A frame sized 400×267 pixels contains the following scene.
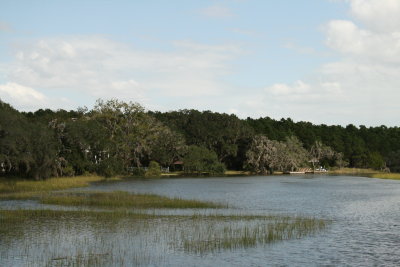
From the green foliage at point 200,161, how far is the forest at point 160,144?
225 mm

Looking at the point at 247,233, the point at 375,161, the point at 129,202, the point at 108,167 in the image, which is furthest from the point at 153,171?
the point at 247,233

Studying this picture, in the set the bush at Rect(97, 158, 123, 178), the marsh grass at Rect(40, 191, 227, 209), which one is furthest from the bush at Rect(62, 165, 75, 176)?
the marsh grass at Rect(40, 191, 227, 209)

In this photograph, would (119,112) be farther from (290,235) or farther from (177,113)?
(290,235)

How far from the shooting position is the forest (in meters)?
63.7

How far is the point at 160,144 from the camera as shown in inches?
4360

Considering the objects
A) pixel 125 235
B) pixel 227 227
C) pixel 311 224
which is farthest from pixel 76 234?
pixel 311 224

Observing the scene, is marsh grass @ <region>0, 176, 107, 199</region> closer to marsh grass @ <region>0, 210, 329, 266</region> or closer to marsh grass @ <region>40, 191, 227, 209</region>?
marsh grass @ <region>40, 191, 227, 209</region>

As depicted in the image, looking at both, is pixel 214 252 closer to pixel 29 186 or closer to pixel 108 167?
pixel 29 186

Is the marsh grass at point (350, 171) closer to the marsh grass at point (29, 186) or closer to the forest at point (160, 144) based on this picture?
the forest at point (160, 144)

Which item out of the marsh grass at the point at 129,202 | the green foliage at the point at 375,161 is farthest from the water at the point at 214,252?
the green foliage at the point at 375,161

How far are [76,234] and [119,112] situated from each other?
79035mm

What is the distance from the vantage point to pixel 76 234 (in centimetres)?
2889

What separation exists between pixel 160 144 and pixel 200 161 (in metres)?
10.5

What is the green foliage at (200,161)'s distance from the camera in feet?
372
